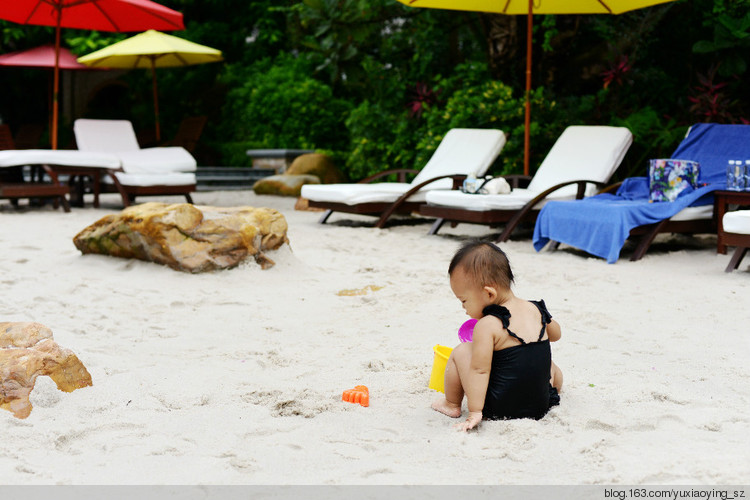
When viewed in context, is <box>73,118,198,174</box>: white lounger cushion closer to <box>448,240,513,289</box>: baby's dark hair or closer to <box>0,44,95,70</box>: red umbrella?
<box>0,44,95,70</box>: red umbrella

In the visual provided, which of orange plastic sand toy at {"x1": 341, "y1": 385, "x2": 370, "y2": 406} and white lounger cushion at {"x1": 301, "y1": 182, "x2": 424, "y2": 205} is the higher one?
white lounger cushion at {"x1": 301, "y1": 182, "x2": 424, "y2": 205}

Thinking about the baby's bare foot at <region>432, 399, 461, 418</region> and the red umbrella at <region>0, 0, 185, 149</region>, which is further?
the red umbrella at <region>0, 0, 185, 149</region>

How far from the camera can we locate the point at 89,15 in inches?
420

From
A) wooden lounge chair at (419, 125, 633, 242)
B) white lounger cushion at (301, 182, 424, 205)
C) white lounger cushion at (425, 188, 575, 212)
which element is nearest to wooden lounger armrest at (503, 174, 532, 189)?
wooden lounge chair at (419, 125, 633, 242)

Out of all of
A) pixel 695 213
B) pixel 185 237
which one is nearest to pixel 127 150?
pixel 185 237

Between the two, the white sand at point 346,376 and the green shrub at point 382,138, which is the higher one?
the green shrub at point 382,138

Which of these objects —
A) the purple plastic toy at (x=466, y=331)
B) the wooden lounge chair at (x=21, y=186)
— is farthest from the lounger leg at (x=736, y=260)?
the wooden lounge chair at (x=21, y=186)

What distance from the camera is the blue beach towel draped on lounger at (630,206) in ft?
21.0

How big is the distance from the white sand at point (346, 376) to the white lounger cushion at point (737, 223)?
1.03ft

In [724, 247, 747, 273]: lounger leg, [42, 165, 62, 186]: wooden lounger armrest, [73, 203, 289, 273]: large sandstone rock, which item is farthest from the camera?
[42, 165, 62, 186]: wooden lounger armrest

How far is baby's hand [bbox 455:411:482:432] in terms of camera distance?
2.66 meters

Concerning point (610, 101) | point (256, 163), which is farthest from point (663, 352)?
point (256, 163)

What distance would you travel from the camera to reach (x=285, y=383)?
328 centimetres

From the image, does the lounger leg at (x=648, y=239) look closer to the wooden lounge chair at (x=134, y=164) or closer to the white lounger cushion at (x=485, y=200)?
the white lounger cushion at (x=485, y=200)
